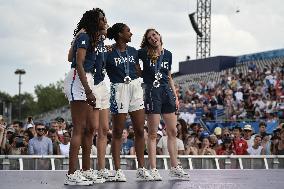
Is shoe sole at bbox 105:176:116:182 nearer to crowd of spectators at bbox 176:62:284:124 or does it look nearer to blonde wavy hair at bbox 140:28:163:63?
blonde wavy hair at bbox 140:28:163:63

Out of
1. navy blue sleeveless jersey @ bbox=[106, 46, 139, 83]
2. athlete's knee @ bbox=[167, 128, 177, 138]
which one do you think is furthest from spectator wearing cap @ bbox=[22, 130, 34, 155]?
navy blue sleeveless jersey @ bbox=[106, 46, 139, 83]

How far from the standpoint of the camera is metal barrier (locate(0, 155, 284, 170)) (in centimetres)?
1307

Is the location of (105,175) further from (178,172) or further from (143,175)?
(178,172)

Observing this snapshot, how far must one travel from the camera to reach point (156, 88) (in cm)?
946

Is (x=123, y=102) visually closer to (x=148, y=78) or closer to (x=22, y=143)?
(x=148, y=78)

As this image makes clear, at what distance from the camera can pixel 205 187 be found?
8.12 m

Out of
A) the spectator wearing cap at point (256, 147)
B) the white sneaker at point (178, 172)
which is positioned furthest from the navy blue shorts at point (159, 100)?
the spectator wearing cap at point (256, 147)

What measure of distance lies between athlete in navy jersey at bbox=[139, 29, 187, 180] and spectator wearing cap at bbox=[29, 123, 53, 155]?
16.8 ft

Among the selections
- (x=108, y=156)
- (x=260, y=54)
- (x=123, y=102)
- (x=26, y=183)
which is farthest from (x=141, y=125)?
→ (x=260, y=54)

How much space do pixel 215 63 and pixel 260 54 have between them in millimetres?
4856

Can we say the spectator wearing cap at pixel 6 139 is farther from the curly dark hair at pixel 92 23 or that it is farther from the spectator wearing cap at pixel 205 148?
the curly dark hair at pixel 92 23

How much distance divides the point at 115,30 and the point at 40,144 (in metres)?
5.79

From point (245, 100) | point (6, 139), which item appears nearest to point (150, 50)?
point (6, 139)

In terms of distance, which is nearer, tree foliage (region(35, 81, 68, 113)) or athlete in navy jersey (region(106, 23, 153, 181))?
athlete in navy jersey (region(106, 23, 153, 181))
